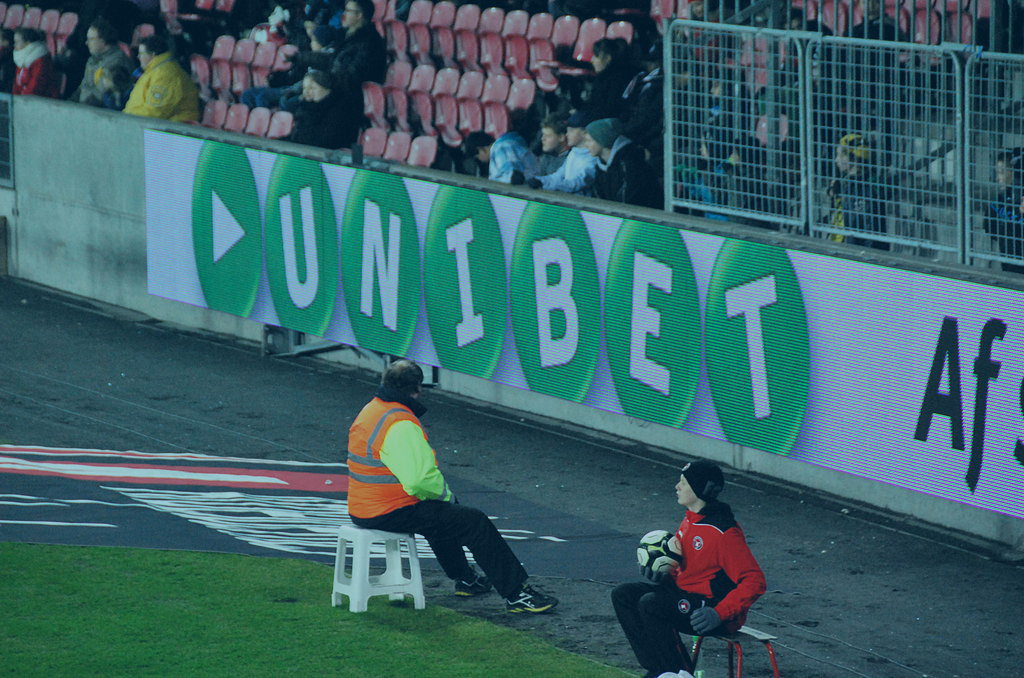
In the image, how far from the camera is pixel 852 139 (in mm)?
12703

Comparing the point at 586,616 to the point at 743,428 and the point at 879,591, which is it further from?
the point at 743,428

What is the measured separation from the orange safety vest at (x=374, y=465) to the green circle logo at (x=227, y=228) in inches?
292

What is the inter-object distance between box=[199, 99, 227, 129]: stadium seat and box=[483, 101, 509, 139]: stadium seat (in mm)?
3828

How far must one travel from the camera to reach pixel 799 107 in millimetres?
13016

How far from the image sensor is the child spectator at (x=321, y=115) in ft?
58.5

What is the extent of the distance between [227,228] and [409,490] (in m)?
8.14

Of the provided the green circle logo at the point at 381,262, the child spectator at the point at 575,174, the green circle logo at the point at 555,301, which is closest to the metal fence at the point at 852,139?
the green circle logo at the point at 555,301

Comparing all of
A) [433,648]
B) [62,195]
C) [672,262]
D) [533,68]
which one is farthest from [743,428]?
[62,195]

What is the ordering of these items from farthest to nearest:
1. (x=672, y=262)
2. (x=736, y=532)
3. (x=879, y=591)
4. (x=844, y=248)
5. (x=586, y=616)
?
(x=672, y=262), (x=844, y=248), (x=879, y=591), (x=586, y=616), (x=736, y=532)

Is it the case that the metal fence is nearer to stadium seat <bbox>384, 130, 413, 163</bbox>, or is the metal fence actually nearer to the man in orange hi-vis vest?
the man in orange hi-vis vest

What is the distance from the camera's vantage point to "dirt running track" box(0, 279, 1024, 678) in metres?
9.84

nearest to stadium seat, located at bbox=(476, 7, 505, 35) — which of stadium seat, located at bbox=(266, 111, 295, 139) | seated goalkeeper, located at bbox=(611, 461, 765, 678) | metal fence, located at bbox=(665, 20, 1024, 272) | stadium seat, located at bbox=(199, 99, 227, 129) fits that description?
stadium seat, located at bbox=(266, 111, 295, 139)

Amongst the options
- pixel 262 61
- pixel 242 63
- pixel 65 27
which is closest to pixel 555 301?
pixel 262 61

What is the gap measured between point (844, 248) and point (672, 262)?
1.45 m
